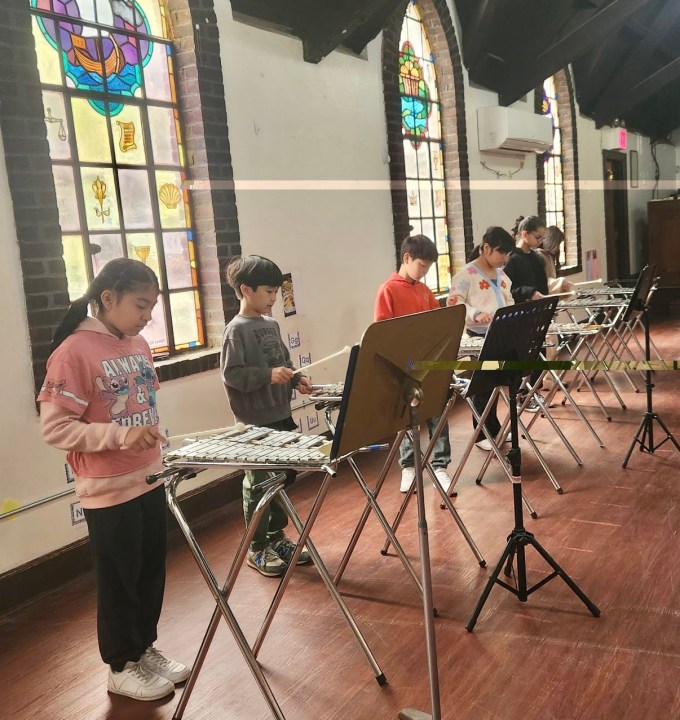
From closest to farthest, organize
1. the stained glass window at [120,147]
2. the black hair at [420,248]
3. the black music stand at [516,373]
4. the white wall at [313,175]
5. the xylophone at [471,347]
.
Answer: the black music stand at [516,373]
the stained glass window at [120,147]
the xylophone at [471,347]
the black hair at [420,248]
the white wall at [313,175]

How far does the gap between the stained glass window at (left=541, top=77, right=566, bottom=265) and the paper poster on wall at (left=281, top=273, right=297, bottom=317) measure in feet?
17.3

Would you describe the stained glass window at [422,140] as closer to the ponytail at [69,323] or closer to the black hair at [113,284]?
the black hair at [113,284]

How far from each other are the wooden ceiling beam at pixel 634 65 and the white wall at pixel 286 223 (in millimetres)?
5667

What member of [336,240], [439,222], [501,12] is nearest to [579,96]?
[501,12]

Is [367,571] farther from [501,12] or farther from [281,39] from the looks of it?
[501,12]

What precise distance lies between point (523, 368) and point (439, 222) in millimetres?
4479

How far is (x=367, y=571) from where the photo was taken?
10.4ft

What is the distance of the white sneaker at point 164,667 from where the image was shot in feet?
8.00

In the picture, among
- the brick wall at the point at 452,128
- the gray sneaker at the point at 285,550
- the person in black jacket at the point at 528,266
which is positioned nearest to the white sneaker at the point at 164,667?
the gray sneaker at the point at 285,550

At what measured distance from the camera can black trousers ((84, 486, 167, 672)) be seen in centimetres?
226

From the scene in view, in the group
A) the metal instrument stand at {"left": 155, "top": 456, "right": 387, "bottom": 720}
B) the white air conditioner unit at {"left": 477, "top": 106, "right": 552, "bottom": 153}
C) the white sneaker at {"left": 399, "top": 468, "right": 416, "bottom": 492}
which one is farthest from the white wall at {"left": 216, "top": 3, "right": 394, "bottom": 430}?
the metal instrument stand at {"left": 155, "top": 456, "right": 387, "bottom": 720}

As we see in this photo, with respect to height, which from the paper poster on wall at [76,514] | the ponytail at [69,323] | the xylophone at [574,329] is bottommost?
the paper poster on wall at [76,514]

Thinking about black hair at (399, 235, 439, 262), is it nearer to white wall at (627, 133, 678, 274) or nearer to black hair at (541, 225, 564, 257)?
black hair at (541, 225, 564, 257)

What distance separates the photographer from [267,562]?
3.23 m
